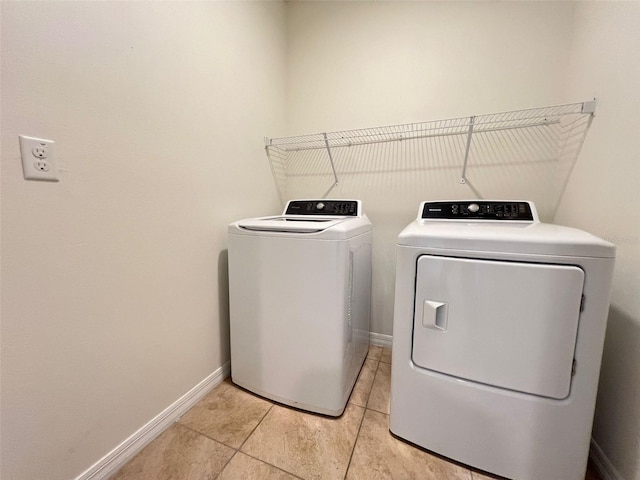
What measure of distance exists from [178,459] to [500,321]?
1.36 meters

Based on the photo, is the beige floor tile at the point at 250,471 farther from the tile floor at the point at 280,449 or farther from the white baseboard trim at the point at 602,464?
the white baseboard trim at the point at 602,464

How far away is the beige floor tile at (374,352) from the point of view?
1788 mm

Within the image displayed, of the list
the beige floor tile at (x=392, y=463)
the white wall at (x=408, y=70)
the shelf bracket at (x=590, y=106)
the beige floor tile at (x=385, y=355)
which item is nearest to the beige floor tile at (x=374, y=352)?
the beige floor tile at (x=385, y=355)

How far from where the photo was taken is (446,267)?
938 mm

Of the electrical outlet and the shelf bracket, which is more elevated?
the shelf bracket

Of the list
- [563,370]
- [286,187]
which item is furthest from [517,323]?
[286,187]

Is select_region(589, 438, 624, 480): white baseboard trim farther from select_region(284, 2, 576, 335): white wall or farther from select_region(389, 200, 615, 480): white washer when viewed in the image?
select_region(284, 2, 576, 335): white wall

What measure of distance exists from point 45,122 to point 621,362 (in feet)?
6.98

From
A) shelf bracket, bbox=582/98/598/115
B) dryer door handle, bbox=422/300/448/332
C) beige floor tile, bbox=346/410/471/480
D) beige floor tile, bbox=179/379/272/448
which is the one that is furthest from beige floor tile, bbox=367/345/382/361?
shelf bracket, bbox=582/98/598/115

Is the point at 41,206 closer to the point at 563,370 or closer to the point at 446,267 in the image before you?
the point at 446,267

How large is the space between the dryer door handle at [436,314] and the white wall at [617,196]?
2.05ft

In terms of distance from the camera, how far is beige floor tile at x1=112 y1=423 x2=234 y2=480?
0.97 metres

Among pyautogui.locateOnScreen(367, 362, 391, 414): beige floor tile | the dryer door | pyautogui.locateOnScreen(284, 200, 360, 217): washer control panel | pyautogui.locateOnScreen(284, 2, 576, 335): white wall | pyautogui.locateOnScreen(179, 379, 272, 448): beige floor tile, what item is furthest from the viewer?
pyautogui.locateOnScreen(284, 200, 360, 217): washer control panel

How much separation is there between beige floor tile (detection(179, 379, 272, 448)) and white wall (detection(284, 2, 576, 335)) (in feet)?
3.39
